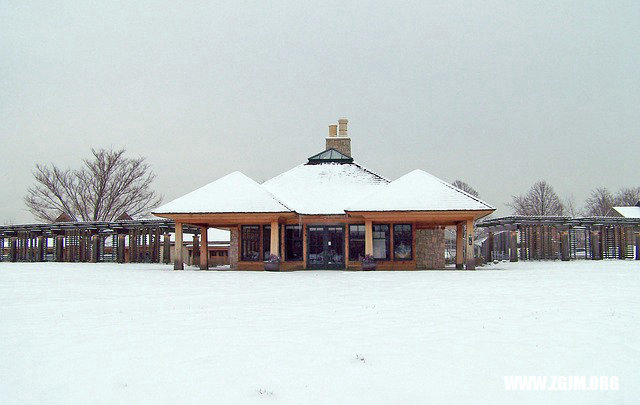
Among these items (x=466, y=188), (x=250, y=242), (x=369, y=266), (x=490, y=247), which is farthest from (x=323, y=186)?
(x=466, y=188)

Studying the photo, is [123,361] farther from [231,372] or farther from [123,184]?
[123,184]

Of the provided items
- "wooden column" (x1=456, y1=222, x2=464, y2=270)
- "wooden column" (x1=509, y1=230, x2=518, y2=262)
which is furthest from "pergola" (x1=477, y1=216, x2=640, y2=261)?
"wooden column" (x1=456, y1=222, x2=464, y2=270)

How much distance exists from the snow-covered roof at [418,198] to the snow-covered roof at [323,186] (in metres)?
1.41

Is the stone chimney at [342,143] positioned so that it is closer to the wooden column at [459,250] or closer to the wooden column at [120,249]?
the wooden column at [459,250]

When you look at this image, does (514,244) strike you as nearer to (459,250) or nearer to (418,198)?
(459,250)

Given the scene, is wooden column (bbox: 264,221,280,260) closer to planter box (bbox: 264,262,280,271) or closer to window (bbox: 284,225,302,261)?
planter box (bbox: 264,262,280,271)

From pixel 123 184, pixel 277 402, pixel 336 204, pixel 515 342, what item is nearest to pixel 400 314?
pixel 515 342

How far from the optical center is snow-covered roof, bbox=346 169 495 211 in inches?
865

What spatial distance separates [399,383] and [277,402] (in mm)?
1312

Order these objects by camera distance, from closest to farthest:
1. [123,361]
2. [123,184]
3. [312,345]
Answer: [123,361], [312,345], [123,184]

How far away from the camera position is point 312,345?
6.82 m

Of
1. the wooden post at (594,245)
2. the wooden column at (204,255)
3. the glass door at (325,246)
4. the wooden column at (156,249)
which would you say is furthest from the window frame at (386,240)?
the wooden post at (594,245)

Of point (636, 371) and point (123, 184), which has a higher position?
point (123, 184)

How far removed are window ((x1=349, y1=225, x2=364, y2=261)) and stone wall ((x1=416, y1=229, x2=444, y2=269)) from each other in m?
2.74
